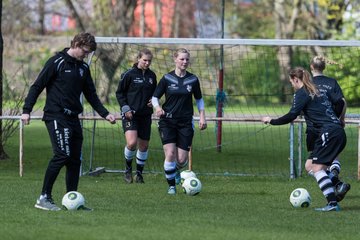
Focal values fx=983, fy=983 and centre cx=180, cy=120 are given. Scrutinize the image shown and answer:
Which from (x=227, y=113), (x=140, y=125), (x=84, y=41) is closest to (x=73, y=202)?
(x=84, y=41)

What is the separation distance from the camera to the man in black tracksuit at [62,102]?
1114 cm

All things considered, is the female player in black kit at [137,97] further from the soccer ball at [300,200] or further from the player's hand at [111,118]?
the soccer ball at [300,200]

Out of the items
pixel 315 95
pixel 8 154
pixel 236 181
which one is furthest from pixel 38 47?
pixel 315 95

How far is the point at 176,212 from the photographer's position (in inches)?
448

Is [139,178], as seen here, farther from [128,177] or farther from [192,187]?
[192,187]

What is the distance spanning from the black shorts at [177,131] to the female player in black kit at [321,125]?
1.94 meters

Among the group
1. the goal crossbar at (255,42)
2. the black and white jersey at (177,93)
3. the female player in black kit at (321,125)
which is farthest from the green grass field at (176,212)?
the goal crossbar at (255,42)

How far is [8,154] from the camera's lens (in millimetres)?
19688

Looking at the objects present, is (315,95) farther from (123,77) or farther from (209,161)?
(209,161)

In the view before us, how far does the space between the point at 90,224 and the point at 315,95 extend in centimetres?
331

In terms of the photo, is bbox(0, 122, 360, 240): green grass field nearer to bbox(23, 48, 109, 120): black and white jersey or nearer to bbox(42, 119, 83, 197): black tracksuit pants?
bbox(42, 119, 83, 197): black tracksuit pants

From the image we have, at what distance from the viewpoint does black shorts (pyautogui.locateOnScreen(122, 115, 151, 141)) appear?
14688 mm

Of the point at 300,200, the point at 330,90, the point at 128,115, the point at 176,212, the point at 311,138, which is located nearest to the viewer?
the point at 176,212

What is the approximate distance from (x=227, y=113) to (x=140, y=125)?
1137cm
